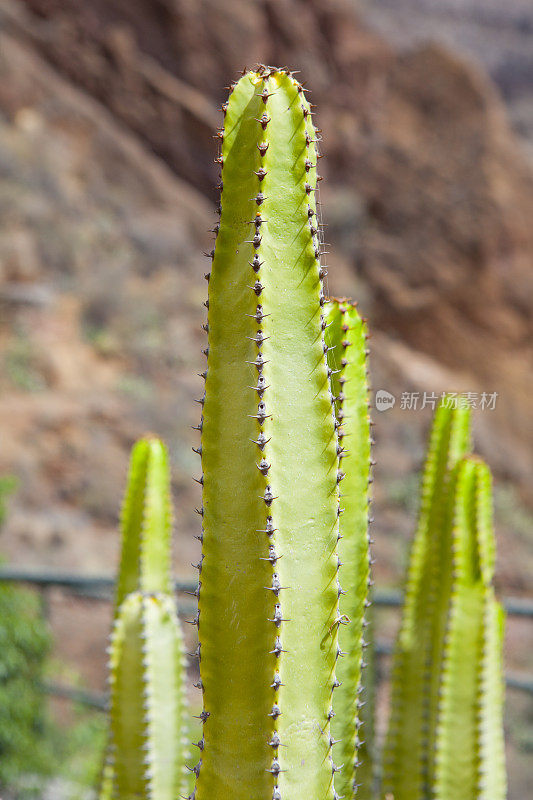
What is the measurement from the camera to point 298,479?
121 cm

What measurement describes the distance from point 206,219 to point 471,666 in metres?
12.4

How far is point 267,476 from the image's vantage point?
3.86 ft

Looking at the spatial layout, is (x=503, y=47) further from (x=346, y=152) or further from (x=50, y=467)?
(x=50, y=467)

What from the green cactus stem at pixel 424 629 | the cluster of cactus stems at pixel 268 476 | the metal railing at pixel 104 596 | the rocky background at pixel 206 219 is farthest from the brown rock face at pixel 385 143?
the cluster of cactus stems at pixel 268 476

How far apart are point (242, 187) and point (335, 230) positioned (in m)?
12.6

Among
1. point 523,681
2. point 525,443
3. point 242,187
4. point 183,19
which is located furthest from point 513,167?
point 242,187

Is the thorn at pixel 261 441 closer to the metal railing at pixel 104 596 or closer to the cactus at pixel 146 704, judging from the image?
the cactus at pixel 146 704

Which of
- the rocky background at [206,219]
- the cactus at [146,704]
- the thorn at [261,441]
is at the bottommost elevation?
the cactus at [146,704]

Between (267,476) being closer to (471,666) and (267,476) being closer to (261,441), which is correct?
(261,441)

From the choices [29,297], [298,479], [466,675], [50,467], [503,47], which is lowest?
[466,675]

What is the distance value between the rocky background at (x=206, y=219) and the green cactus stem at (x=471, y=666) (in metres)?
7.25

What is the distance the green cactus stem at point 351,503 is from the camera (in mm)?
1473

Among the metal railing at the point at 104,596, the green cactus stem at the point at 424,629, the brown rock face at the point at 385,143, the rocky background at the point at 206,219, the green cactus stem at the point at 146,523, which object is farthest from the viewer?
the brown rock face at the point at 385,143

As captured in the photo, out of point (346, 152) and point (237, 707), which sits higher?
point (346, 152)
